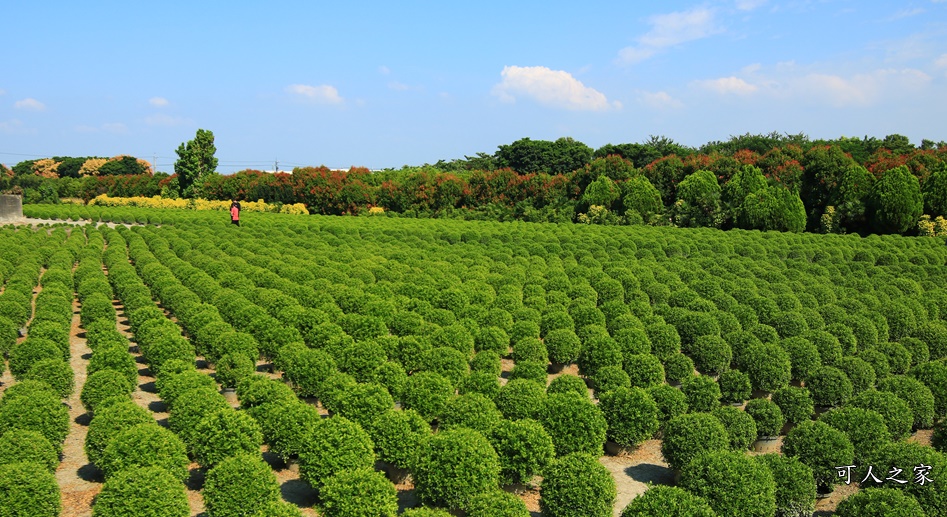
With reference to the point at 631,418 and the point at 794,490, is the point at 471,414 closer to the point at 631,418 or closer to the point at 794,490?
the point at 631,418

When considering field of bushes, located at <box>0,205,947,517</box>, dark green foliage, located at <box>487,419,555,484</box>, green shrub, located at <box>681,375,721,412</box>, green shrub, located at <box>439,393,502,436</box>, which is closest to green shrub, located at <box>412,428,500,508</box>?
field of bushes, located at <box>0,205,947,517</box>

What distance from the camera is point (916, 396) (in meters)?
11.0

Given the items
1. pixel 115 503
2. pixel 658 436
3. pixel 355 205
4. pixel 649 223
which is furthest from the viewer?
pixel 355 205

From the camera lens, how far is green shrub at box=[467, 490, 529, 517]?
23.0 feet

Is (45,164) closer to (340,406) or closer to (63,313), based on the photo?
(63,313)

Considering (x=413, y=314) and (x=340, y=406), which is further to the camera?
(x=413, y=314)

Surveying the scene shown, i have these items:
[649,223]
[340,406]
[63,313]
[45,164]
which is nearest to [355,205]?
[649,223]

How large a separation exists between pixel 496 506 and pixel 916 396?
7657 mm

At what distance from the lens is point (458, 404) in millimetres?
9547

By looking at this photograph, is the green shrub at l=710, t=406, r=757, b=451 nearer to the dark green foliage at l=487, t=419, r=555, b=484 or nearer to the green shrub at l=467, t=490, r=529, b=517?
the dark green foliage at l=487, t=419, r=555, b=484

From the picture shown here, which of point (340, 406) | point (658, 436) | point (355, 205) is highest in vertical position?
point (355, 205)

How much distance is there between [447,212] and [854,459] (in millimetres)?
40643

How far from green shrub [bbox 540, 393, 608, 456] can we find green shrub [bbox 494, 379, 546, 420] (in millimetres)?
334

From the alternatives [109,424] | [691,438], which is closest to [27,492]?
[109,424]
